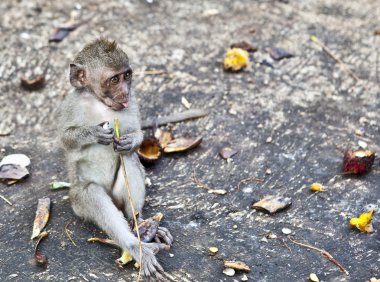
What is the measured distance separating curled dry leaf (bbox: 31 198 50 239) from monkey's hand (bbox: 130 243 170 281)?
79 cm

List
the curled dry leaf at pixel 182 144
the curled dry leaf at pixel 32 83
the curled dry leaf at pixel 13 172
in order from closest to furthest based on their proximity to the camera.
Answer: the curled dry leaf at pixel 13 172 → the curled dry leaf at pixel 182 144 → the curled dry leaf at pixel 32 83

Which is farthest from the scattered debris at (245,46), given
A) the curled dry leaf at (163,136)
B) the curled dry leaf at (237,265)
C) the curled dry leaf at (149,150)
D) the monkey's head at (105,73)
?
the curled dry leaf at (237,265)

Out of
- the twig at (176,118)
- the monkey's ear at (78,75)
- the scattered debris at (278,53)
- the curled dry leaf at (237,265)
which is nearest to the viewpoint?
the curled dry leaf at (237,265)

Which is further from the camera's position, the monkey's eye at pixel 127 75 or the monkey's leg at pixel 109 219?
the monkey's eye at pixel 127 75

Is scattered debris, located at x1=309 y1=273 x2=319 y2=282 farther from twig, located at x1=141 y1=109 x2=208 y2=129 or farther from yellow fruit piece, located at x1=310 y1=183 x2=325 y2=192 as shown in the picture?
twig, located at x1=141 y1=109 x2=208 y2=129

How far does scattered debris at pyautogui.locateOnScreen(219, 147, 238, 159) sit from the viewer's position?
18.5 feet

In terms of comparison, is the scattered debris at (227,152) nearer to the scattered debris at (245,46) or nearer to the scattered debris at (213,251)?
the scattered debris at (213,251)

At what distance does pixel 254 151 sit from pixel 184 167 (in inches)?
24.7

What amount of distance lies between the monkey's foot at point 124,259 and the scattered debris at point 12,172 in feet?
4.38

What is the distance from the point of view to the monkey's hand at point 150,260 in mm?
4309

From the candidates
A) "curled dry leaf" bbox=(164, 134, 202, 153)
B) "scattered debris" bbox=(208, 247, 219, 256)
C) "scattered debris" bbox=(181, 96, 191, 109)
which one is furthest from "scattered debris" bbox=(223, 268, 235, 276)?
"scattered debris" bbox=(181, 96, 191, 109)

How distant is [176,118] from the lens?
6.07 meters

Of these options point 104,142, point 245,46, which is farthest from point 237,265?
point 245,46

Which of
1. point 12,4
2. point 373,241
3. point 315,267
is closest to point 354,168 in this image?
point 373,241
